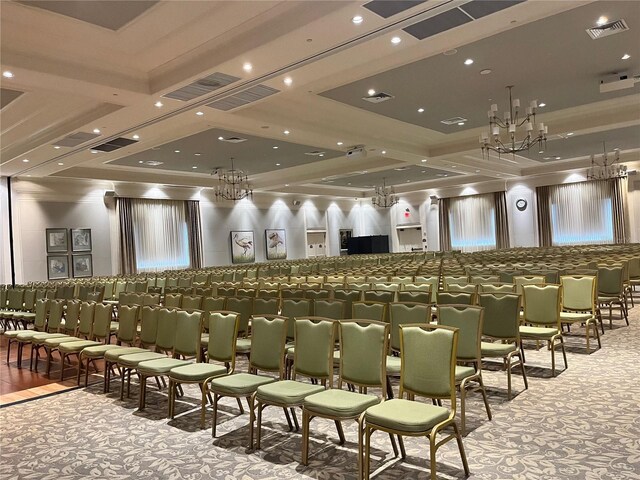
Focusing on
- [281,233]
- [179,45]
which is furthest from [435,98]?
[281,233]

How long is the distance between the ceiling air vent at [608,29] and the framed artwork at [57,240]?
1688cm

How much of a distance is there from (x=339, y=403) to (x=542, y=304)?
3.54 metres

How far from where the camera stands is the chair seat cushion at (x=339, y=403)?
10.8 feet

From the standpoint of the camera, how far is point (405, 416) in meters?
3.02

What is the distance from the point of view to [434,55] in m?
8.27

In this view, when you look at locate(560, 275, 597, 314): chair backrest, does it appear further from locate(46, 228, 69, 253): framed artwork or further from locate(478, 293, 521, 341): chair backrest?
locate(46, 228, 69, 253): framed artwork

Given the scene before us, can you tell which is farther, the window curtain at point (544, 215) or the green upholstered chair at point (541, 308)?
the window curtain at point (544, 215)

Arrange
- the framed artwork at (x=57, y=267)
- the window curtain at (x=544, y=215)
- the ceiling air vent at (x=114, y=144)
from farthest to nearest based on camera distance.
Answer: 1. the window curtain at (x=544, y=215)
2. the framed artwork at (x=57, y=267)
3. the ceiling air vent at (x=114, y=144)

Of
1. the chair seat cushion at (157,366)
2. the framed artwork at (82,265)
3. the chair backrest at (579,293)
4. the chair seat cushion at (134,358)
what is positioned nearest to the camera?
the chair seat cushion at (157,366)

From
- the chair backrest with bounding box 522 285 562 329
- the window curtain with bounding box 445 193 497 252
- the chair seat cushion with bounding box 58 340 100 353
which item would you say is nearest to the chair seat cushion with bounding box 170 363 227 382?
the chair seat cushion with bounding box 58 340 100 353

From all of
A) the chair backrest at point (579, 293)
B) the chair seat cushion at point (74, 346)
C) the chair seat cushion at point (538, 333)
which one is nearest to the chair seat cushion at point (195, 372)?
the chair seat cushion at point (74, 346)

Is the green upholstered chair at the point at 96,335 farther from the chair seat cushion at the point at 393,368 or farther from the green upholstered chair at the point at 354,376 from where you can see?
the chair seat cushion at the point at 393,368

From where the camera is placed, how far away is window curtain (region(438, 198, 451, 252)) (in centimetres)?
Result: 2891

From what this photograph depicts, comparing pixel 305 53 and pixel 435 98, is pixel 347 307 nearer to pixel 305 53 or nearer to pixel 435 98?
pixel 305 53
